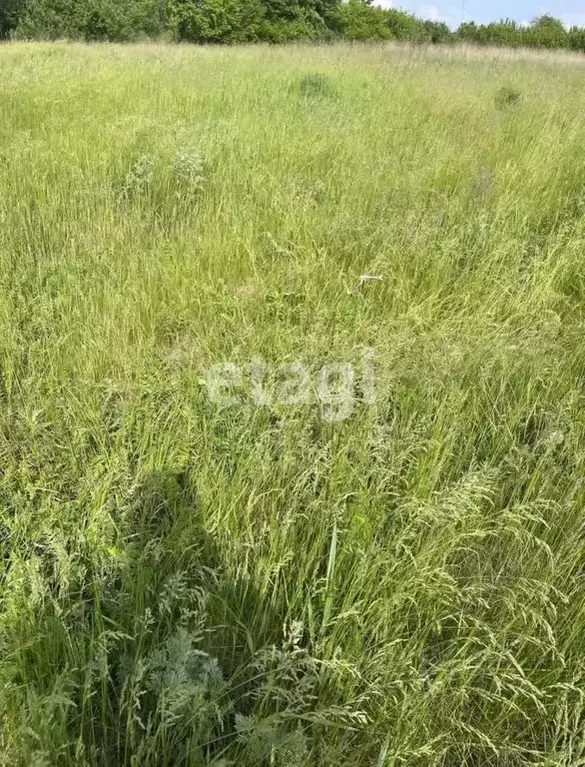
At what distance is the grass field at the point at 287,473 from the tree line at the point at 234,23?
23878 mm

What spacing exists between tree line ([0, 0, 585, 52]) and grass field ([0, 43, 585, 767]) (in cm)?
2388

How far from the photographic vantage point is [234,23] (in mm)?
28297

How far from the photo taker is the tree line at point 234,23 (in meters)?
24.4

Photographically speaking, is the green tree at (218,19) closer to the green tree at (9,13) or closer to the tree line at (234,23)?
the tree line at (234,23)

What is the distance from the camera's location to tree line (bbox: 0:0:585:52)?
24.4m

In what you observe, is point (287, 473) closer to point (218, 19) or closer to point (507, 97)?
point (507, 97)

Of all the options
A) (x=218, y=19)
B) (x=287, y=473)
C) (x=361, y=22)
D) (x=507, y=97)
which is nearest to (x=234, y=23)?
(x=218, y=19)

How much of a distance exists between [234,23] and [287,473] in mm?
33278

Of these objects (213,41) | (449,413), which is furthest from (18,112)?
(213,41)

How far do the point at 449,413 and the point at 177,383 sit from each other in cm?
94

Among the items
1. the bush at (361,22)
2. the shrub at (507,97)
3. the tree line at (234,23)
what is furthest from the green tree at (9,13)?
the shrub at (507,97)

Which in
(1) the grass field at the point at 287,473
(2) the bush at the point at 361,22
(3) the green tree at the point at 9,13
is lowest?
(1) the grass field at the point at 287,473

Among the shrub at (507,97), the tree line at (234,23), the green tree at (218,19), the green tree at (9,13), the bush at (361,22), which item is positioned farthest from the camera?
the bush at (361,22)

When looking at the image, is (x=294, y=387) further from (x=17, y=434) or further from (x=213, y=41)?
(x=213, y=41)
